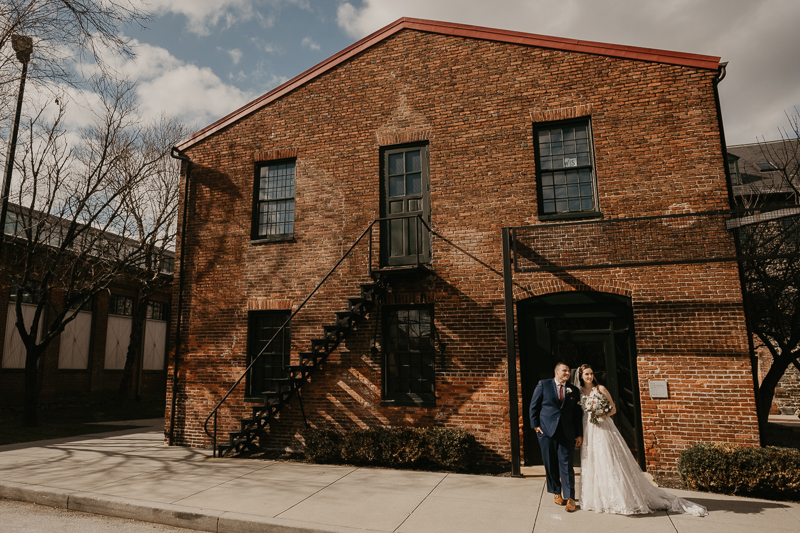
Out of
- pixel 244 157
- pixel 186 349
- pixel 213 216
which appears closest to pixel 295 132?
pixel 244 157

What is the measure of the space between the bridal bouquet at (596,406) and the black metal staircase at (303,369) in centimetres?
465

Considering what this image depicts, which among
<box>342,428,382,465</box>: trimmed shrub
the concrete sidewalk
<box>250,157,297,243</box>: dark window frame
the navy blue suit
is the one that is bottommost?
the concrete sidewalk

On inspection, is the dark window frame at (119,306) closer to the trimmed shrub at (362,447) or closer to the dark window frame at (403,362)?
the dark window frame at (403,362)

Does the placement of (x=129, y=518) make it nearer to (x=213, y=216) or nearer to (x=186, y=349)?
(x=186, y=349)

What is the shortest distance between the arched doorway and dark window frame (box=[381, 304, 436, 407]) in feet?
5.80

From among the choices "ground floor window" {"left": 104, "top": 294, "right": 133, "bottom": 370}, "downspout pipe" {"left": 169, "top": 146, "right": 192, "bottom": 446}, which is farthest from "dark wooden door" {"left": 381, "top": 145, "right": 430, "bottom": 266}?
"ground floor window" {"left": 104, "top": 294, "right": 133, "bottom": 370}

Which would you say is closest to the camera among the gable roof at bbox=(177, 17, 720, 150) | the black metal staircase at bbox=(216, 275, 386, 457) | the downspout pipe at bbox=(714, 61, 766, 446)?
the downspout pipe at bbox=(714, 61, 766, 446)

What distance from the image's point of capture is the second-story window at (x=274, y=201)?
39.2ft

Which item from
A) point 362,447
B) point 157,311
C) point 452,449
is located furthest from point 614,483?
point 157,311

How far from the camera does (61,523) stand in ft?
21.2

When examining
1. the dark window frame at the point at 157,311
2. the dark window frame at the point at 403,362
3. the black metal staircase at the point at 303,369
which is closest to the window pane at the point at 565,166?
the dark window frame at the point at 403,362

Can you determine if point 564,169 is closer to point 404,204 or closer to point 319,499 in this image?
point 404,204

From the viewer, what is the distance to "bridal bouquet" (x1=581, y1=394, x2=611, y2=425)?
6.48 meters

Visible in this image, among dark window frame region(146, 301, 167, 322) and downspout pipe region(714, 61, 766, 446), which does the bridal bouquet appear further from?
dark window frame region(146, 301, 167, 322)
